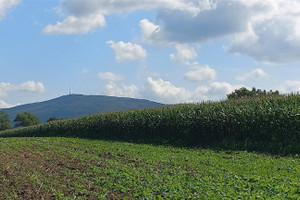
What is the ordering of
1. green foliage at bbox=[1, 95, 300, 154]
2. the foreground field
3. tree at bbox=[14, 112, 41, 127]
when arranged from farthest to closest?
tree at bbox=[14, 112, 41, 127]
green foliage at bbox=[1, 95, 300, 154]
the foreground field

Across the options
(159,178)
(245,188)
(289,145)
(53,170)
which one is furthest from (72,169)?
(289,145)

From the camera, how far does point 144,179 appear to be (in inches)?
441

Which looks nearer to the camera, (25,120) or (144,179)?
(144,179)

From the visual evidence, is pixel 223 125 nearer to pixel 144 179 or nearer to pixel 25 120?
pixel 144 179

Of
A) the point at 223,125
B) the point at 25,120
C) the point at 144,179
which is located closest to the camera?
the point at 144,179

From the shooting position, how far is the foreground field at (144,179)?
9273 millimetres

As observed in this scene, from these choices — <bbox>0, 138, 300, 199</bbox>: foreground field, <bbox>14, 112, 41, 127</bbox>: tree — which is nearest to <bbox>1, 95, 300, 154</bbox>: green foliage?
<bbox>0, 138, 300, 199</bbox>: foreground field

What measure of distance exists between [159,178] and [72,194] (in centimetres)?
313

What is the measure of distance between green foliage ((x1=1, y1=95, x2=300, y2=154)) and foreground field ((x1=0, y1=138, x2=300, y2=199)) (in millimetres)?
5275

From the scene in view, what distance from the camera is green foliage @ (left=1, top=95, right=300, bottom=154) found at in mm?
20688

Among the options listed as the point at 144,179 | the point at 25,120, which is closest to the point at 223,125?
the point at 144,179

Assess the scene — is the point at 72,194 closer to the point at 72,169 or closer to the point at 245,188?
the point at 72,169

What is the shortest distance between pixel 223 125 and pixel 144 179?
43.5 feet

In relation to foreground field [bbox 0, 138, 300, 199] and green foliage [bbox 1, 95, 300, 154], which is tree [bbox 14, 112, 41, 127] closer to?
green foliage [bbox 1, 95, 300, 154]
